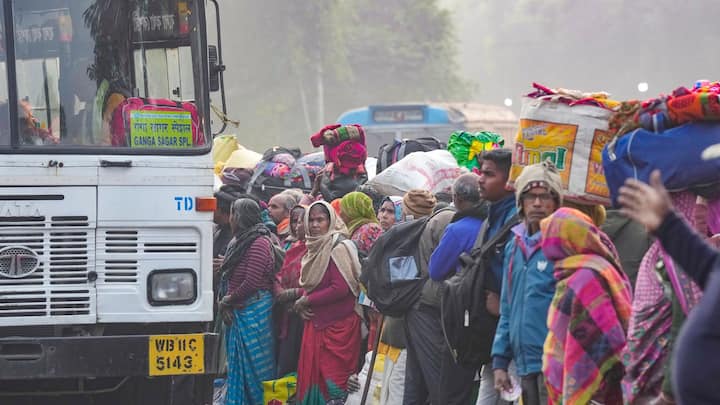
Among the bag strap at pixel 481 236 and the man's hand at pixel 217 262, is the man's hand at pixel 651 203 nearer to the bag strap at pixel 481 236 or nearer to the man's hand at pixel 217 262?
the bag strap at pixel 481 236

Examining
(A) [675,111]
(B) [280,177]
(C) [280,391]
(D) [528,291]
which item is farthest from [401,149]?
(A) [675,111]

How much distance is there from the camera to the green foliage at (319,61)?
52.8 m

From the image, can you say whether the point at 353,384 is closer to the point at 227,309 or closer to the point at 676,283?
the point at 227,309

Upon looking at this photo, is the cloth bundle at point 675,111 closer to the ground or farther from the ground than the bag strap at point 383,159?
farther from the ground

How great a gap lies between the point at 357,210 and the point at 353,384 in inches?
52.6

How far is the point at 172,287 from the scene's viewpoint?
8172 millimetres

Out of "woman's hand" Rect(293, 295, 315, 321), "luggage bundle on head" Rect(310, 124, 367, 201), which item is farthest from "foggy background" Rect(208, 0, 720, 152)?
"woman's hand" Rect(293, 295, 315, 321)

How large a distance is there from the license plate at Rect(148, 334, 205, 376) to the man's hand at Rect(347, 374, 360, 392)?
180 centimetres

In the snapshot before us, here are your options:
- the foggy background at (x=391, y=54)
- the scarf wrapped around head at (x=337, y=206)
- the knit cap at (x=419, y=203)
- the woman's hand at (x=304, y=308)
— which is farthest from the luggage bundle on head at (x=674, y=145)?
the foggy background at (x=391, y=54)

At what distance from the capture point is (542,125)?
698cm

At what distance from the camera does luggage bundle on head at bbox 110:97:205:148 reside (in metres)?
8.29

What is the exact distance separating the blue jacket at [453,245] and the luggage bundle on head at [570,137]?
0.69 metres

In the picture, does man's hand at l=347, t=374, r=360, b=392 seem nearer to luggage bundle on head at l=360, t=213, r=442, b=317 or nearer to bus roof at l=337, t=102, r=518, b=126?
luggage bundle on head at l=360, t=213, r=442, b=317

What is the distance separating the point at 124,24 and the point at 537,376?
3633 mm
